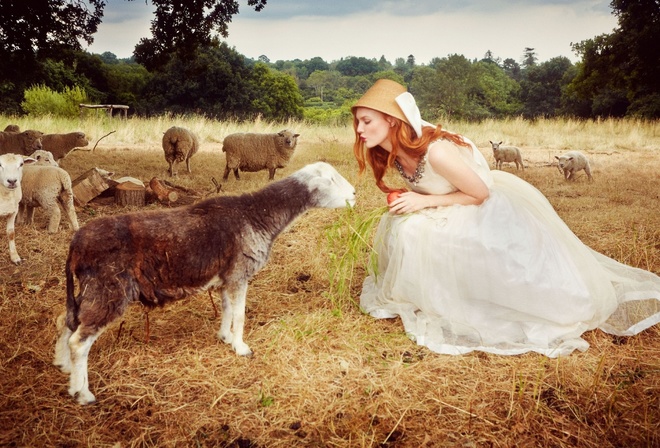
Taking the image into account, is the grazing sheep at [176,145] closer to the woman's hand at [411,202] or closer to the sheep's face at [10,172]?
the sheep's face at [10,172]

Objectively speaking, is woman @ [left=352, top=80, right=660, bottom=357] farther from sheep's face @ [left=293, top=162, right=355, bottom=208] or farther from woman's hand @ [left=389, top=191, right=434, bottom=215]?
sheep's face @ [left=293, top=162, right=355, bottom=208]

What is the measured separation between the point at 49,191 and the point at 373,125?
4037mm

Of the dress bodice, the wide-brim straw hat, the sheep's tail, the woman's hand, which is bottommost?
the sheep's tail

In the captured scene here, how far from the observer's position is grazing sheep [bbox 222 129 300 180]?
8727 mm

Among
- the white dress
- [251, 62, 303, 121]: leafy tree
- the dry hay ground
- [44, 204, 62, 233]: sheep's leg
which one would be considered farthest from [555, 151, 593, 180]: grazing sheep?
[251, 62, 303, 121]: leafy tree

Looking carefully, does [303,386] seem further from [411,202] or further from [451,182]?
[451,182]

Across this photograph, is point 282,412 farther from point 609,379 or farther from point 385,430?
point 609,379

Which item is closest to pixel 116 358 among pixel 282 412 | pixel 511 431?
pixel 282 412

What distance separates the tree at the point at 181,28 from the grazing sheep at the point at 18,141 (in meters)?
2.52

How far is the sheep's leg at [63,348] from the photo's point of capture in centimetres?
253

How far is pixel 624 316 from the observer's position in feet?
10.3

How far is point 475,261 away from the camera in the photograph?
289cm

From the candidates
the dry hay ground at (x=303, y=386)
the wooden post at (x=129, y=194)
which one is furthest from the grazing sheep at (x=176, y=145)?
the dry hay ground at (x=303, y=386)

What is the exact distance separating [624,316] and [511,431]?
149cm
